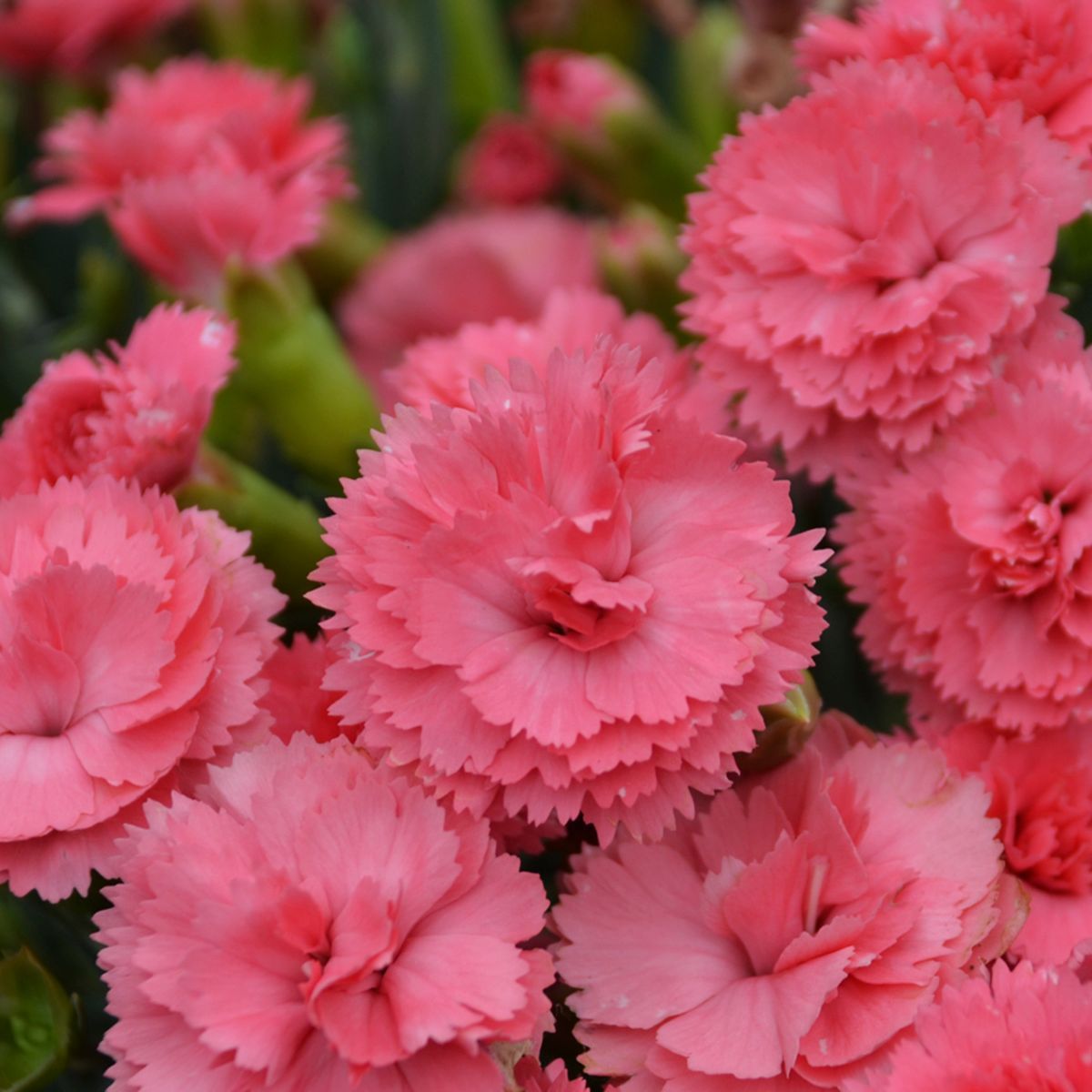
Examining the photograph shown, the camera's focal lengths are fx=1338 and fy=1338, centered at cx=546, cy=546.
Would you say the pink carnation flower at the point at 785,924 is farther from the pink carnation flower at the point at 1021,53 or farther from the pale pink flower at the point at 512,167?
the pale pink flower at the point at 512,167

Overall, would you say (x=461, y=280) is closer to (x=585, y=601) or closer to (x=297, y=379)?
(x=297, y=379)

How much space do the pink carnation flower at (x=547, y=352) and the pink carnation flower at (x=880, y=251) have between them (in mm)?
47

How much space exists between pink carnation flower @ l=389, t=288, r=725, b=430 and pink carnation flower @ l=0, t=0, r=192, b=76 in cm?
50

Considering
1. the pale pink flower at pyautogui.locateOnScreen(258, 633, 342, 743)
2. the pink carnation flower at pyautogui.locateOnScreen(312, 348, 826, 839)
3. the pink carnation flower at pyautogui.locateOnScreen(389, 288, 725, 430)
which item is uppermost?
the pink carnation flower at pyautogui.locateOnScreen(312, 348, 826, 839)

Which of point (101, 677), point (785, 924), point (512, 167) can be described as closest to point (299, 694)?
point (101, 677)

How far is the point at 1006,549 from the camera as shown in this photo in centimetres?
48

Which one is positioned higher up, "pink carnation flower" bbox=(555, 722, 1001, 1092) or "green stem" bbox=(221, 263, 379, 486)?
"pink carnation flower" bbox=(555, 722, 1001, 1092)

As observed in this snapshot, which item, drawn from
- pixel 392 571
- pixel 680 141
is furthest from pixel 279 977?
pixel 680 141

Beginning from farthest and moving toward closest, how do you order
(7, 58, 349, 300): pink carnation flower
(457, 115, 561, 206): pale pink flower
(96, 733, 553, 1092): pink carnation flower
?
1. (457, 115, 561, 206): pale pink flower
2. (7, 58, 349, 300): pink carnation flower
3. (96, 733, 553, 1092): pink carnation flower

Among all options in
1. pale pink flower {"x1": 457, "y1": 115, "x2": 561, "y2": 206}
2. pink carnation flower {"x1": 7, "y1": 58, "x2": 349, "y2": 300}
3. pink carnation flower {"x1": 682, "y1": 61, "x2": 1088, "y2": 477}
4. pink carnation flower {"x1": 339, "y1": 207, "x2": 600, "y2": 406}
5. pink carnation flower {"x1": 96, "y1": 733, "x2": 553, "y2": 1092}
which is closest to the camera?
pink carnation flower {"x1": 96, "y1": 733, "x2": 553, "y2": 1092}

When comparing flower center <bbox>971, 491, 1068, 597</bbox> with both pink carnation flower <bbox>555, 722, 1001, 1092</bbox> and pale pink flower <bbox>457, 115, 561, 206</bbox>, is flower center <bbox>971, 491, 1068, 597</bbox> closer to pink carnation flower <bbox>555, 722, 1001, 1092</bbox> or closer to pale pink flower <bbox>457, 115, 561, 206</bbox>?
pink carnation flower <bbox>555, 722, 1001, 1092</bbox>

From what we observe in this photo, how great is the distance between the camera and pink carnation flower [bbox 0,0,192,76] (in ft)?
3.12

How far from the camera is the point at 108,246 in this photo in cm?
97

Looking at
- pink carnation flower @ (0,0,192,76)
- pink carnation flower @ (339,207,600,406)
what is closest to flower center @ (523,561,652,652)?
pink carnation flower @ (339,207,600,406)
